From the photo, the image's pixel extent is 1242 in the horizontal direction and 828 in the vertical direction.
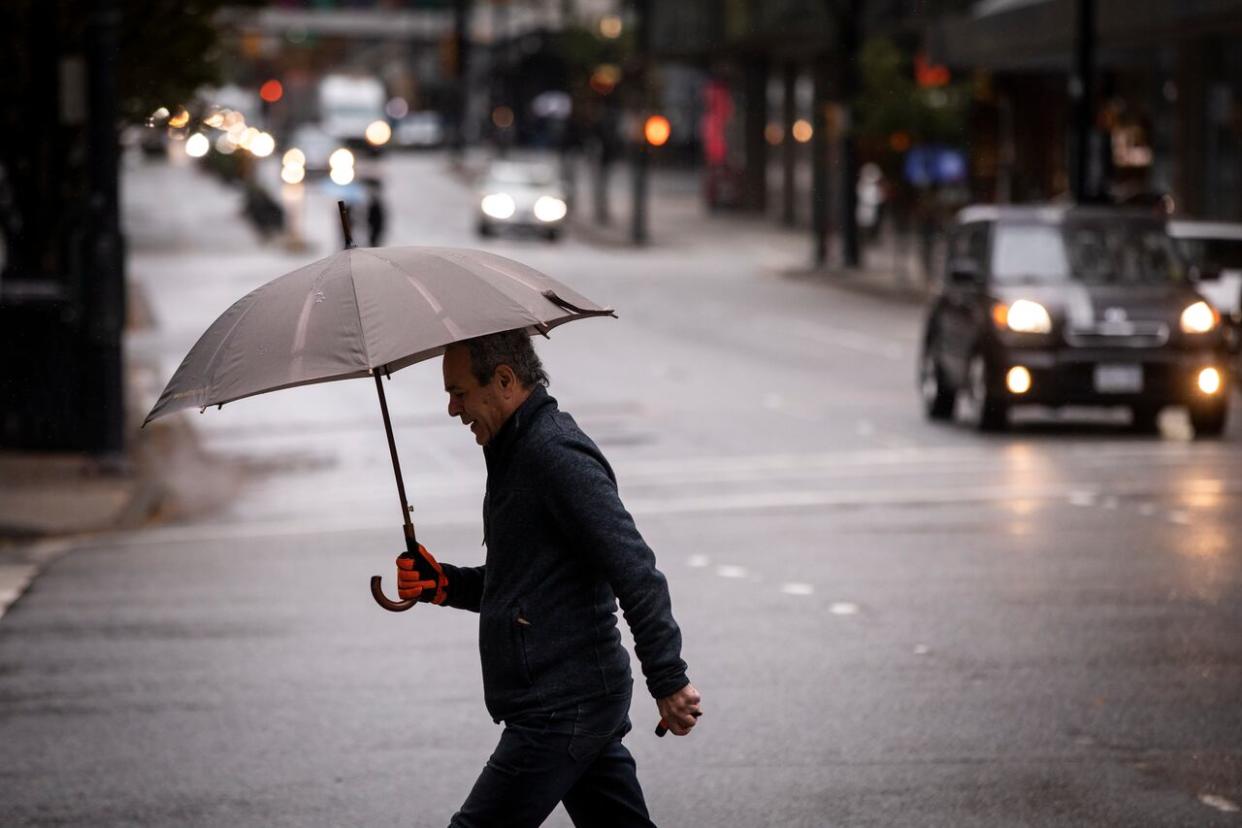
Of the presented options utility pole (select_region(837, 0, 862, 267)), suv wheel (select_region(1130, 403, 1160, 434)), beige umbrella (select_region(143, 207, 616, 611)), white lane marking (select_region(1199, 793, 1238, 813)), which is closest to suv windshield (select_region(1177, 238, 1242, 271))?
suv wheel (select_region(1130, 403, 1160, 434))

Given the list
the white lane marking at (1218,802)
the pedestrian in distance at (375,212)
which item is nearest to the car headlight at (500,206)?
the pedestrian in distance at (375,212)

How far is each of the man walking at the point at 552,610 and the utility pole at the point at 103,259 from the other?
1215cm

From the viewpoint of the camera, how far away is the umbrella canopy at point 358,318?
16.1ft

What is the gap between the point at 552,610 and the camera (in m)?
4.85

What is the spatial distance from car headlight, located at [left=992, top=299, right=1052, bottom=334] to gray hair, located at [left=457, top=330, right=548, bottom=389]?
13.6 metres

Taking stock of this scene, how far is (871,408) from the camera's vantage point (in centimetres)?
2120

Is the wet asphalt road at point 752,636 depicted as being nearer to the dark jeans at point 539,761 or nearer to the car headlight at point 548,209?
the dark jeans at point 539,761

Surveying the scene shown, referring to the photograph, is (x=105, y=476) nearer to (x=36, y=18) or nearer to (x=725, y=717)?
(x=36, y=18)

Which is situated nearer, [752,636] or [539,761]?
[539,761]

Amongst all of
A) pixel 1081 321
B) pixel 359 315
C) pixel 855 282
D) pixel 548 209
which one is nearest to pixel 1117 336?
pixel 1081 321

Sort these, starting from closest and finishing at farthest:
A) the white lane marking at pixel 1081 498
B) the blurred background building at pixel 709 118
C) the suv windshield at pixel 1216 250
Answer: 1. the white lane marking at pixel 1081 498
2. the blurred background building at pixel 709 118
3. the suv windshield at pixel 1216 250

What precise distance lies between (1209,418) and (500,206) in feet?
120

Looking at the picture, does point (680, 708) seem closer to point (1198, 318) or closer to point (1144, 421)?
point (1198, 318)

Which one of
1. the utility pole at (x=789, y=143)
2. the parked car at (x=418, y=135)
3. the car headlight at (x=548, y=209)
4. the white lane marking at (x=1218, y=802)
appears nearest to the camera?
the white lane marking at (x=1218, y=802)
